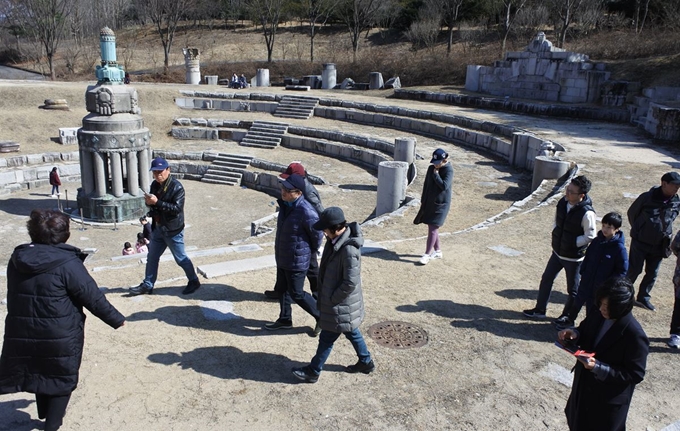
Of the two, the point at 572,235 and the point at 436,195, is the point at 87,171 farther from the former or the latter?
the point at 572,235

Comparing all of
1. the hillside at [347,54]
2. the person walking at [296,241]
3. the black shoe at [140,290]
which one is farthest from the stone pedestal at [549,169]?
the hillside at [347,54]

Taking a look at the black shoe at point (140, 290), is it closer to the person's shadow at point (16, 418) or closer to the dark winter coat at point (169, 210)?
the dark winter coat at point (169, 210)

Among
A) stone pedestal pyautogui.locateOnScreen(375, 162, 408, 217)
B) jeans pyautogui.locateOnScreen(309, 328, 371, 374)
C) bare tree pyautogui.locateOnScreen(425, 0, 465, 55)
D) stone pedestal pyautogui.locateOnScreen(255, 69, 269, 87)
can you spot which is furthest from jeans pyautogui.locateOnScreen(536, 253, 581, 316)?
bare tree pyautogui.locateOnScreen(425, 0, 465, 55)

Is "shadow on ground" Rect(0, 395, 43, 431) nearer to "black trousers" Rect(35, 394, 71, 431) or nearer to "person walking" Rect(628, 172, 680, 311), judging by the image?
"black trousers" Rect(35, 394, 71, 431)

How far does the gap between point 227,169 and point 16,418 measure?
1604 centimetres

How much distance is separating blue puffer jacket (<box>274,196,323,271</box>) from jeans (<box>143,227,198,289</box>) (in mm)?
1464

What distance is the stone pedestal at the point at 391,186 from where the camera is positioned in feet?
41.3

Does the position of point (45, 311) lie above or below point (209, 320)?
above

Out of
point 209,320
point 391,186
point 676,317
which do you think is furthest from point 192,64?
point 676,317

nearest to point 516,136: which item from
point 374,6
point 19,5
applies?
point 374,6

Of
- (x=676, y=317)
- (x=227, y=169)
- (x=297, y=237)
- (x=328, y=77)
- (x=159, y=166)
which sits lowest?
(x=227, y=169)

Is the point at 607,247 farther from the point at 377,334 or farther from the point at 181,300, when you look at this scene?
the point at 181,300

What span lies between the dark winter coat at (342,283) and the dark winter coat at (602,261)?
2245 mm

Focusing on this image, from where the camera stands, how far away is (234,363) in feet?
17.0
